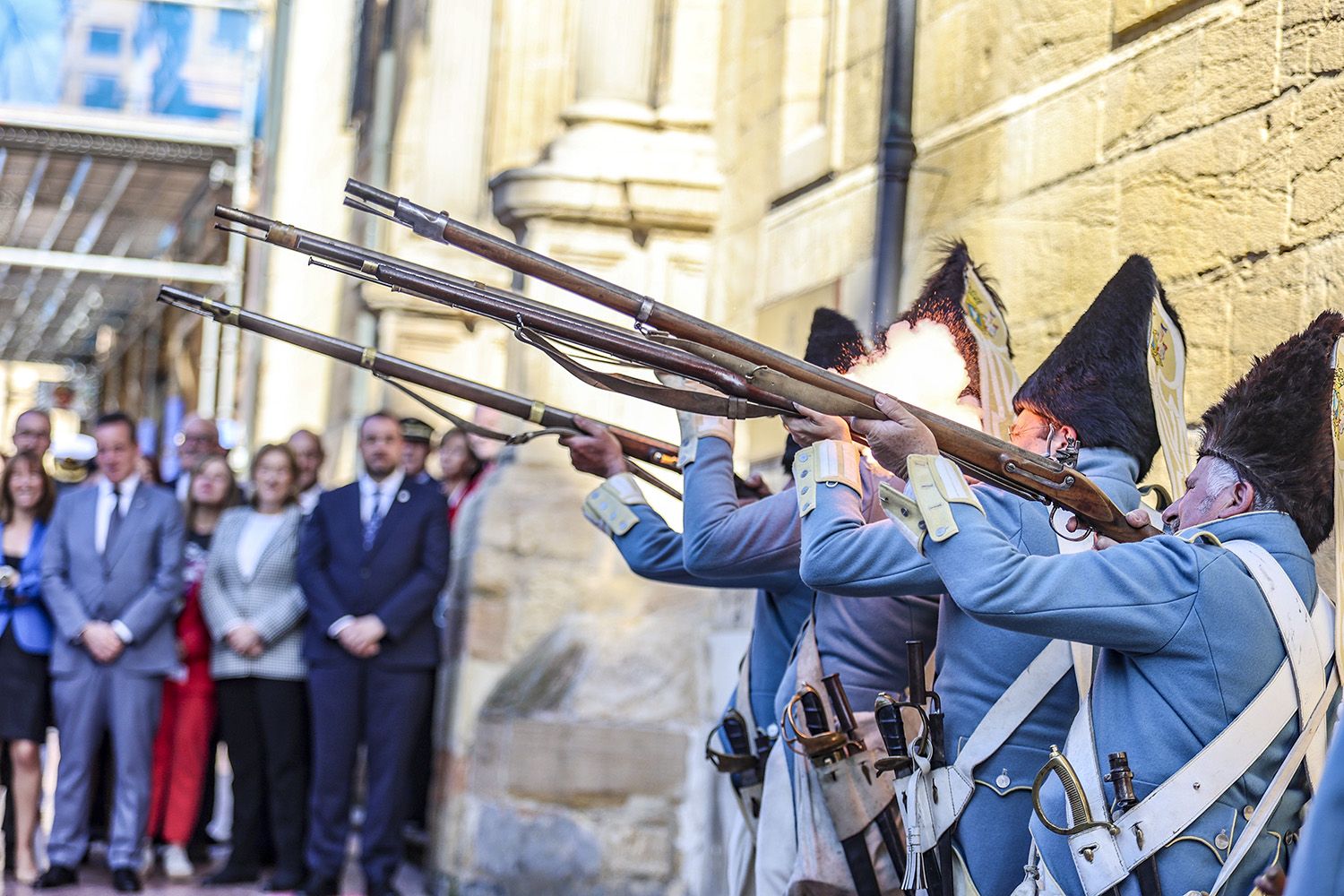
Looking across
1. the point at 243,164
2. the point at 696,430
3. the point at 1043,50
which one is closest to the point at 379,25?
the point at 243,164

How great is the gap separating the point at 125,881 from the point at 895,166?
3.88m

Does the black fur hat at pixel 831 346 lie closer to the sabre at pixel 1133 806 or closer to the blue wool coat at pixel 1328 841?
the sabre at pixel 1133 806

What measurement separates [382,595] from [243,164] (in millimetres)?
13193

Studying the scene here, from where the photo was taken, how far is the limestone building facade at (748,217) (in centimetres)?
477

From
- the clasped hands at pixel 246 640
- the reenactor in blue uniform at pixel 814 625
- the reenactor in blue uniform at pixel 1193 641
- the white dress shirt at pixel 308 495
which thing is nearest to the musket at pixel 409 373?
the reenactor in blue uniform at pixel 814 625

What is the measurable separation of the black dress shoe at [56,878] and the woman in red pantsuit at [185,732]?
0.43m

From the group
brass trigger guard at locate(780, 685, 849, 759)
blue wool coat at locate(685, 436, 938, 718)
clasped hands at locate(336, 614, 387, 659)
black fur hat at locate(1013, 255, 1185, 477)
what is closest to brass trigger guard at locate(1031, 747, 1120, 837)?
black fur hat at locate(1013, 255, 1185, 477)

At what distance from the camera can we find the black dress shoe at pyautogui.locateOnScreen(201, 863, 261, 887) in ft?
25.4

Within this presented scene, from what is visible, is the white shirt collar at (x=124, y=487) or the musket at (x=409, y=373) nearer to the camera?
the musket at (x=409, y=373)

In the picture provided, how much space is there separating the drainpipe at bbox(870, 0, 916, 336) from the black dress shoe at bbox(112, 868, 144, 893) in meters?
3.51

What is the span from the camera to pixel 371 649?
7465mm

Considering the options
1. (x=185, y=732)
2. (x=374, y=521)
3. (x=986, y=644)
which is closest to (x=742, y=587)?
(x=986, y=644)

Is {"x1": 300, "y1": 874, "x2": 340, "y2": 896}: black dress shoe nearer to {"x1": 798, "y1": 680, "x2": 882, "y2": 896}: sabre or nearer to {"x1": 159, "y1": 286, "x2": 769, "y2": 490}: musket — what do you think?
{"x1": 159, "y1": 286, "x2": 769, "y2": 490}: musket

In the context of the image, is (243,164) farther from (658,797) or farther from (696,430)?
(696,430)
